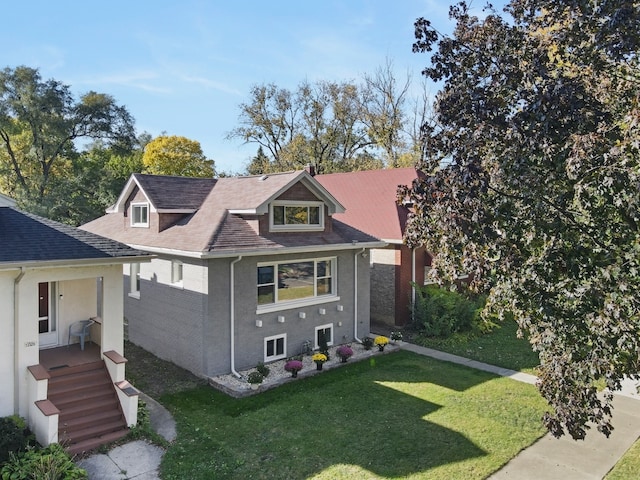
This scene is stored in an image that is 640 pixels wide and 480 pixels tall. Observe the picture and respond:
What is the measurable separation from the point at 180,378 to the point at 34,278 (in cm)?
535

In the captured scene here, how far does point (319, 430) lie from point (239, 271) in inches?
212

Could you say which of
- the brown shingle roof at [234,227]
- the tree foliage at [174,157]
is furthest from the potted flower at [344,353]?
the tree foliage at [174,157]

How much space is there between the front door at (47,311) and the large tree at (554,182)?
1012cm

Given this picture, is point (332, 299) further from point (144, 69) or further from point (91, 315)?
point (144, 69)

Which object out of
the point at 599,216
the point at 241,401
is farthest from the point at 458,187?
the point at 241,401

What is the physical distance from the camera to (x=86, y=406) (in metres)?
9.71

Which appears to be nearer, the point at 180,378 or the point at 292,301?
the point at 180,378

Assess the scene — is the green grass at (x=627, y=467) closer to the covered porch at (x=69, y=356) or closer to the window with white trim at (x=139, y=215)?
the covered porch at (x=69, y=356)

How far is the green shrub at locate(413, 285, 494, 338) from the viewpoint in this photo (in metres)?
17.7

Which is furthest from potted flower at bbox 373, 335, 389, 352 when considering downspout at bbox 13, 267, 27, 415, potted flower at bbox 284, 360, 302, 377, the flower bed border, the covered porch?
downspout at bbox 13, 267, 27, 415

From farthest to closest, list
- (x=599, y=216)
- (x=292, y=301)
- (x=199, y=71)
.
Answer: (x=199, y=71) < (x=292, y=301) < (x=599, y=216)

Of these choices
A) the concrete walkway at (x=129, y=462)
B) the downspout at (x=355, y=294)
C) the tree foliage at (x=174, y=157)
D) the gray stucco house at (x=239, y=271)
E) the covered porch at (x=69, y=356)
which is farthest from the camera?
the tree foliage at (x=174, y=157)

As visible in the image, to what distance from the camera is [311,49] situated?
19.6 m

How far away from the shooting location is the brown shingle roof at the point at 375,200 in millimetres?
19656
